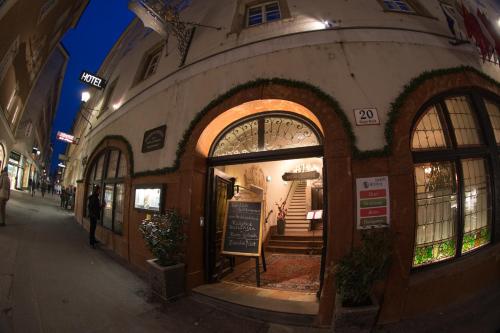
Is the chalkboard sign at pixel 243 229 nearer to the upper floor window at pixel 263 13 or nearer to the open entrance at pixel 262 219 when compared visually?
the open entrance at pixel 262 219

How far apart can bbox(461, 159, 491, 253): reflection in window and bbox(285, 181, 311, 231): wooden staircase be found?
7.07 m

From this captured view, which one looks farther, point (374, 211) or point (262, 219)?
point (262, 219)

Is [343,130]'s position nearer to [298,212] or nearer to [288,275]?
[288,275]

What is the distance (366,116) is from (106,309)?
5.62 m

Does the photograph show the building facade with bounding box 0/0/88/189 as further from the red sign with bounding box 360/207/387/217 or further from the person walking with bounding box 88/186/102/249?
the red sign with bounding box 360/207/387/217

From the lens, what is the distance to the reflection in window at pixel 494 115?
560 centimetres

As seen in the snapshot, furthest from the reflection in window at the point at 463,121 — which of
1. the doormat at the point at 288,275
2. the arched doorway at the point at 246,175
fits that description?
the doormat at the point at 288,275

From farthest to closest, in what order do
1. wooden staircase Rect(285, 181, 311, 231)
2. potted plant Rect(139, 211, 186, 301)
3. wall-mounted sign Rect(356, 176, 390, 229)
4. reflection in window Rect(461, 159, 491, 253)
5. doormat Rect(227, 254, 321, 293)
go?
Result: wooden staircase Rect(285, 181, 311, 231) < doormat Rect(227, 254, 321, 293) < reflection in window Rect(461, 159, 491, 253) < potted plant Rect(139, 211, 186, 301) < wall-mounted sign Rect(356, 176, 390, 229)

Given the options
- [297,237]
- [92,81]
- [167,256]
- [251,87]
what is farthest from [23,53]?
[297,237]

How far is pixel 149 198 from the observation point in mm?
6258

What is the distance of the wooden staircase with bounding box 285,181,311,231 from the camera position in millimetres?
11767

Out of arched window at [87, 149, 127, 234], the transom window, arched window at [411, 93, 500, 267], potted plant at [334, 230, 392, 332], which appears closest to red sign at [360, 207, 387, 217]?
potted plant at [334, 230, 392, 332]

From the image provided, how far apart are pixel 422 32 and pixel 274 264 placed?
23.1ft

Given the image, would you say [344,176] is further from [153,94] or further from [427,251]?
[153,94]
